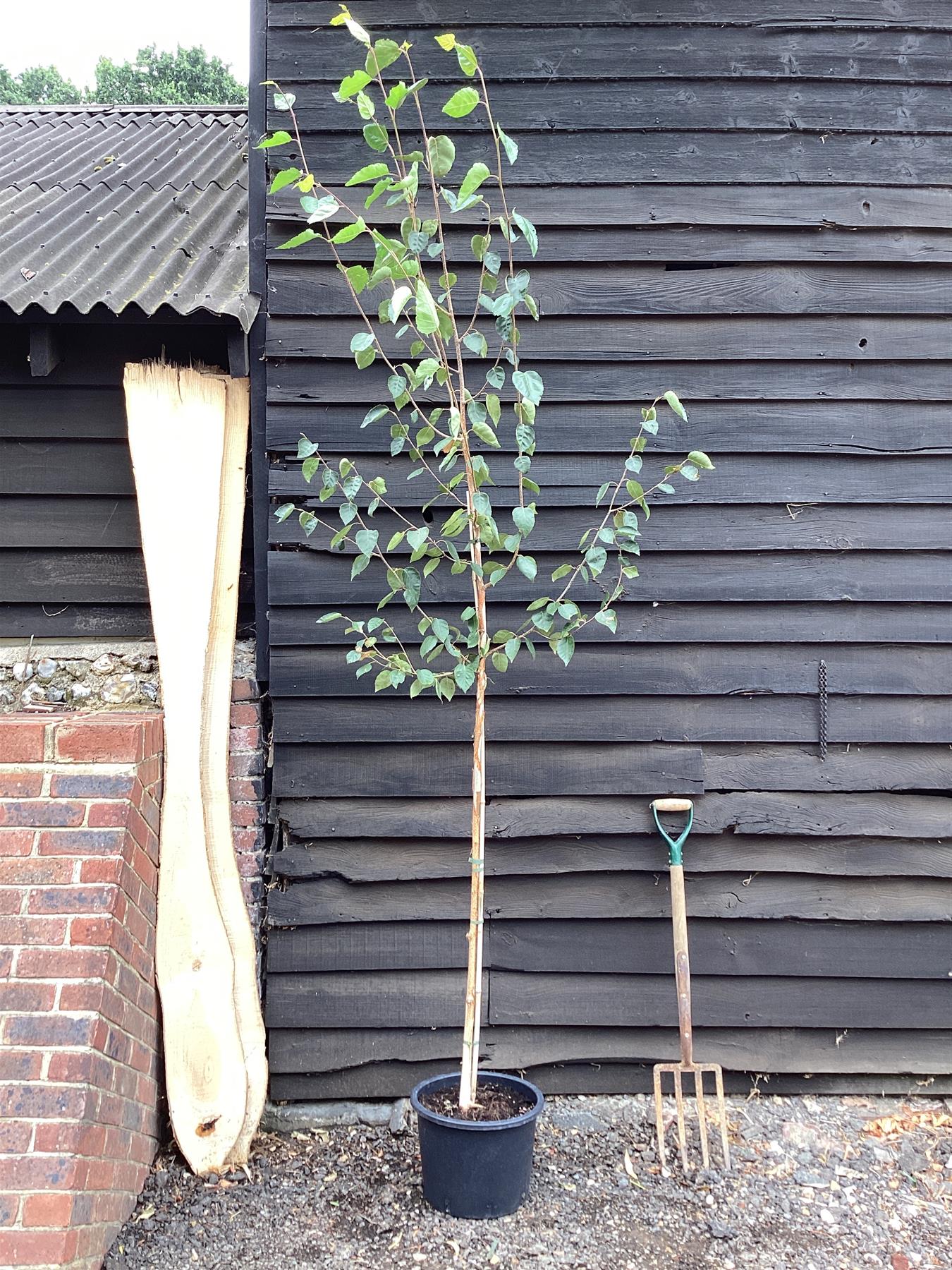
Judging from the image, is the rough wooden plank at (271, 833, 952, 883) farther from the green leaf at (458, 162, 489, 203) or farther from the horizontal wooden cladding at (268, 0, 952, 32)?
the horizontal wooden cladding at (268, 0, 952, 32)

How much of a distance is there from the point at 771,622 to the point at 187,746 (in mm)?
1957

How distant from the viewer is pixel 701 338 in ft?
10.00

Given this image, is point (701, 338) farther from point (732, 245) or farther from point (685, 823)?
point (685, 823)

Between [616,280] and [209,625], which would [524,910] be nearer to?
[209,625]

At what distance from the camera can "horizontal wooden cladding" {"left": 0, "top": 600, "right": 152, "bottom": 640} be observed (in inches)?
122

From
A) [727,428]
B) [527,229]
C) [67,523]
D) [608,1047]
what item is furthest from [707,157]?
[608,1047]

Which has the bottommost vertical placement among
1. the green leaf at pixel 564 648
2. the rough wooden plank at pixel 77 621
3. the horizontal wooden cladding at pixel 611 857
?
the horizontal wooden cladding at pixel 611 857

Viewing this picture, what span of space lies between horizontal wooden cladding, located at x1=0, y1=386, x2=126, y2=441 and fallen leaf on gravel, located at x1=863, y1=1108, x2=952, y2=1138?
3.40 metres

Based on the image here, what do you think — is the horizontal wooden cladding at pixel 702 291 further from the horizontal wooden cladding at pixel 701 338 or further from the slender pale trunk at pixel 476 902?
the slender pale trunk at pixel 476 902

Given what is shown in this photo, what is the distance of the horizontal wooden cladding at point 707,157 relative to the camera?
3.01m

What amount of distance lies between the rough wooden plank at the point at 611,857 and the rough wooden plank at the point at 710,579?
2.65 ft

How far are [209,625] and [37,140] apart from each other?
11.8 feet

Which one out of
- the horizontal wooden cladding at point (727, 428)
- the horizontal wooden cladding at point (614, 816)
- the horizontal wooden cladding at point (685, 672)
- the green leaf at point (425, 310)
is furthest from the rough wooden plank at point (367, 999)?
the green leaf at point (425, 310)

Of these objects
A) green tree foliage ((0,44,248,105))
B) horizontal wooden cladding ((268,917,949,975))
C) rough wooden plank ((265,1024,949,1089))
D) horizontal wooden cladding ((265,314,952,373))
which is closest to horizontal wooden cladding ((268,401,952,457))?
horizontal wooden cladding ((265,314,952,373))
